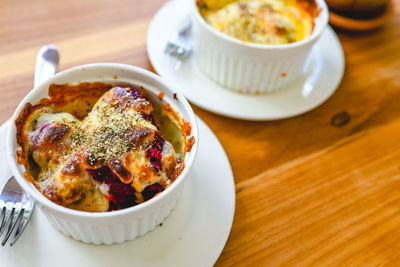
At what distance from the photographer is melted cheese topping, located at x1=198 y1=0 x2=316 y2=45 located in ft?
4.00

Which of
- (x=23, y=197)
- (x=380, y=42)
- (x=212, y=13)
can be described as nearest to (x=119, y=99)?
(x=23, y=197)

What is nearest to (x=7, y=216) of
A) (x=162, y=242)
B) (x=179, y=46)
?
(x=162, y=242)

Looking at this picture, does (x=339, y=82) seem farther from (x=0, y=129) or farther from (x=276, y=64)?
(x=0, y=129)

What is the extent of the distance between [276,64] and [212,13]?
31 centimetres

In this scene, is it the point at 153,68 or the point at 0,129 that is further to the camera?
the point at 153,68

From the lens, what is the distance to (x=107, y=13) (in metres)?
1.42

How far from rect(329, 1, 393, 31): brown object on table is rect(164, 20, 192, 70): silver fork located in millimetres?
586

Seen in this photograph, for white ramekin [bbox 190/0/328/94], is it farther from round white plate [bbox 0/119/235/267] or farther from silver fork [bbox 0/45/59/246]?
silver fork [bbox 0/45/59/246]

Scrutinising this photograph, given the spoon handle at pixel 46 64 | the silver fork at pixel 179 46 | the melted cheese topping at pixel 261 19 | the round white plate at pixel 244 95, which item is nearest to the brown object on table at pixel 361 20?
Answer: the round white plate at pixel 244 95

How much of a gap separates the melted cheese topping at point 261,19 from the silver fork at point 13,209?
2.48 feet

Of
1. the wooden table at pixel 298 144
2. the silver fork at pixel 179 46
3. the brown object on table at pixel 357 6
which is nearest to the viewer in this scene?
the wooden table at pixel 298 144

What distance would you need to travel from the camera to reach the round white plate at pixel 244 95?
117 centimetres

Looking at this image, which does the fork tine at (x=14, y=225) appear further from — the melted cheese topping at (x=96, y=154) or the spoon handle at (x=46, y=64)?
the spoon handle at (x=46, y=64)

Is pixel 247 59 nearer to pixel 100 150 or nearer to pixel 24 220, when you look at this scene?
pixel 100 150
